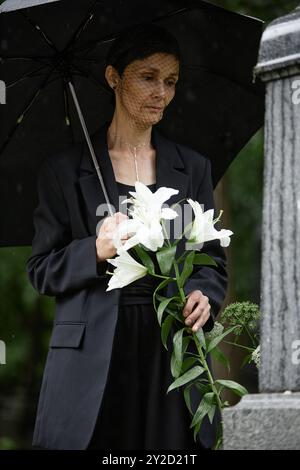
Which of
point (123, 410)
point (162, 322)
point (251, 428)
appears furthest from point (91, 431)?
point (251, 428)

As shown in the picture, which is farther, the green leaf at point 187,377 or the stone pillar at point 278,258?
the green leaf at point 187,377

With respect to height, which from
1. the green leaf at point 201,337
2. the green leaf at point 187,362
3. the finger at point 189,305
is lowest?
the green leaf at point 187,362

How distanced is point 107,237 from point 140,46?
89 centimetres

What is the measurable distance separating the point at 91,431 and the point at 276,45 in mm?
1687

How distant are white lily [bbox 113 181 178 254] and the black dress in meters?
0.45

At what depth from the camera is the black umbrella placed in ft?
16.0

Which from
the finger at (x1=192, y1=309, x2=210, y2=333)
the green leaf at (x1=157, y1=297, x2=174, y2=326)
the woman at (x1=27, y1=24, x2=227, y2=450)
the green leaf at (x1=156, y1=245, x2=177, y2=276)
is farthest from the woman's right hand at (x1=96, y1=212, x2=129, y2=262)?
the finger at (x1=192, y1=309, x2=210, y2=333)

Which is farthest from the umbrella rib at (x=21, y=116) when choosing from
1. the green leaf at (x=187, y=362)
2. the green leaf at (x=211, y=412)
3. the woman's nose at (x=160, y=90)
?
the green leaf at (x=211, y=412)

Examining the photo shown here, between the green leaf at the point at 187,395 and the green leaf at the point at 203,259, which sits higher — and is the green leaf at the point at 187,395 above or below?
below

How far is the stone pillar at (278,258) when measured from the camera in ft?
9.80

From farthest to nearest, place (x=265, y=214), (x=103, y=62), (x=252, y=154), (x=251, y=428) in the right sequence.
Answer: (x=252, y=154) → (x=103, y=62) → (x=265, y=214) → (x=251, y=428)

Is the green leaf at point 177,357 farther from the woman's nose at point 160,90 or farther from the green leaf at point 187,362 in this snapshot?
the woman's nose at point 160,90

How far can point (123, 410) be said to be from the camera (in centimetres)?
430

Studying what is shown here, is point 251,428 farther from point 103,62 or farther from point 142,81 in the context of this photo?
point 103,62
